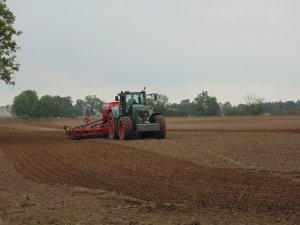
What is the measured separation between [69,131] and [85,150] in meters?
8.82

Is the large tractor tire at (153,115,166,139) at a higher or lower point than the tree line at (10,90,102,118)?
lower

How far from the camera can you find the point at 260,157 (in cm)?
1538

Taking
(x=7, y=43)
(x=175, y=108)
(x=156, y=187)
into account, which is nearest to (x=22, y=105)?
(x=175, y=108)

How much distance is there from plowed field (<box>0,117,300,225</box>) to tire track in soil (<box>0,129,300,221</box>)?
0.06 ft

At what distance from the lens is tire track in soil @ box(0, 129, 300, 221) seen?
9223mm

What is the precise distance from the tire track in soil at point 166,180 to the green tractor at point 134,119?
6287mm

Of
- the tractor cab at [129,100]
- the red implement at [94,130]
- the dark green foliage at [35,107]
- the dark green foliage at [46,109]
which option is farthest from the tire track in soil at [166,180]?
the dark green foliage at [35,107]

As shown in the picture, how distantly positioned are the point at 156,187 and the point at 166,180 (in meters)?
0.91

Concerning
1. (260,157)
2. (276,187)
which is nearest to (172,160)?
(260,157)

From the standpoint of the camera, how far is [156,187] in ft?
35.6

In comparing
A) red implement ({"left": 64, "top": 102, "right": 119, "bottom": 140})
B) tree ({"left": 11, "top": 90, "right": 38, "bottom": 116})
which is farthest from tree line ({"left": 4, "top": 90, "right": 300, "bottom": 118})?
red implement ({"left": 64, "top": 102, "right": 119, "bottom": 140})

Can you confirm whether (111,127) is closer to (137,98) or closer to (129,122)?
(137,98)

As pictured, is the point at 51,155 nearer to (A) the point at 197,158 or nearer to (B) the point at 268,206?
(A) the point at 197,158

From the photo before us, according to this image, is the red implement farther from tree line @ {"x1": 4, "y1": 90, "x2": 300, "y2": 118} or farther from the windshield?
tree line @ {"x1": 4, "y1": 90, "x2": 300, "y2": 118}
